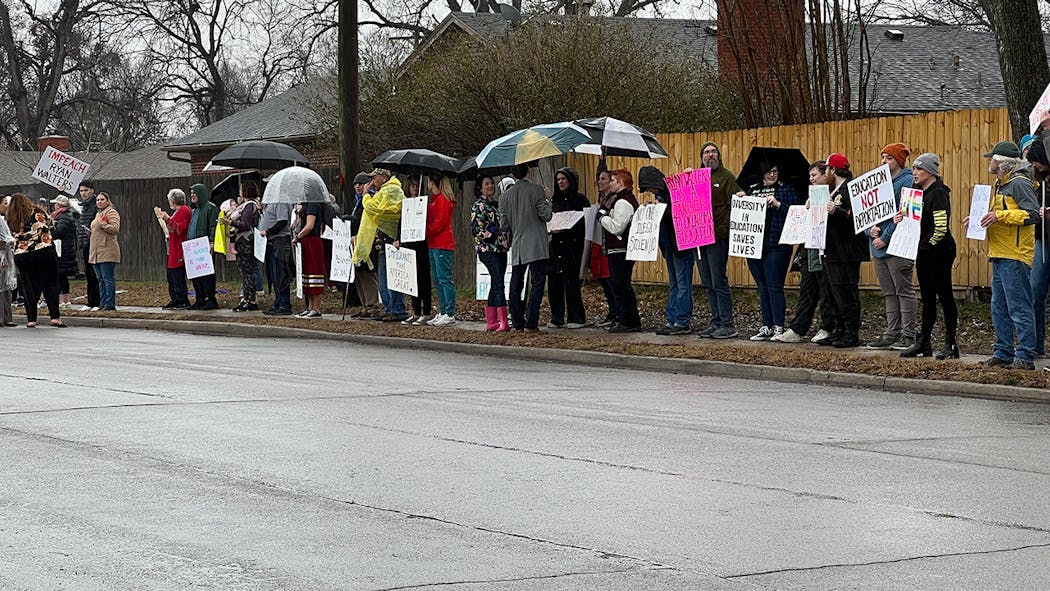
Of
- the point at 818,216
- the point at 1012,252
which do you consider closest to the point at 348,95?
the point at 818,216

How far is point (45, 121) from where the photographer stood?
229ft

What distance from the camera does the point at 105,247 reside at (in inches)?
934

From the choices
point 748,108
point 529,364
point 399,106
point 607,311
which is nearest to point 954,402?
point 529,364

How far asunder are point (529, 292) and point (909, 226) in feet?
17.9

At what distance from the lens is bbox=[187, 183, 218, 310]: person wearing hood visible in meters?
23.6

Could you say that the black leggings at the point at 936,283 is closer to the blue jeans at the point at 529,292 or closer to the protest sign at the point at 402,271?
the blue jeans at the point at 529,292

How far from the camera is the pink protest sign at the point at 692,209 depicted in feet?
55.9

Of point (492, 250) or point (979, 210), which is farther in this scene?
point (492, 250)

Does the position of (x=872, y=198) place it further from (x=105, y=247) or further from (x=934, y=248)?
(x=105, y=247)

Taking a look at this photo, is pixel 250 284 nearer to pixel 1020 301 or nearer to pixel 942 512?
pixel 1020 301

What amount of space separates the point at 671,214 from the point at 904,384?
505 centimetres

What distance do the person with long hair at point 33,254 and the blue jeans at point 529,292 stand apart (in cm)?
755

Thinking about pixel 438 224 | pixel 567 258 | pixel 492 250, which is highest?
pixel 438 224

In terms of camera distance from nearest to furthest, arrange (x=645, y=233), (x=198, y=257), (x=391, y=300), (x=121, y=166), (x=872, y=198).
Result: (x=872, y=198), (x=645, y=233), (x=391, y=300), (x=198, y=257), (x=121, y=166)
